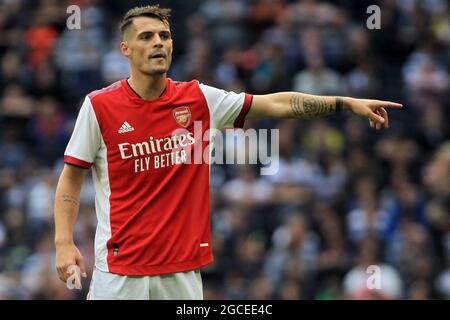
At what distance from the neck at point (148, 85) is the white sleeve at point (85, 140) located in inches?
13.5

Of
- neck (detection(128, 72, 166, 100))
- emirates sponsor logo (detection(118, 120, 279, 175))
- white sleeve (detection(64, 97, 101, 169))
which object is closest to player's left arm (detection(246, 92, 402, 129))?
emirates sponsor logo (detection(118, 120, 279, 175))

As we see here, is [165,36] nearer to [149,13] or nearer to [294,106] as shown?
[149,13]

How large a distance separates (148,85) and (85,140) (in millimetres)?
548

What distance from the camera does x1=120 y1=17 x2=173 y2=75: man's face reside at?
24.7 feet

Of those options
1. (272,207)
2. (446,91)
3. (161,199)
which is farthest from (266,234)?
(161,199)

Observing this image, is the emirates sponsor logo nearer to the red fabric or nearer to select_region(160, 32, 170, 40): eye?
the red fabric

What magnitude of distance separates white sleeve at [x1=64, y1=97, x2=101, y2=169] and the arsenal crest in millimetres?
514

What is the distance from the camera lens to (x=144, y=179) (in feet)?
24.6

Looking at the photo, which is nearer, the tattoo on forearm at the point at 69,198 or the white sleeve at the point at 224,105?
the tattoo on forearm at the point at 69,198

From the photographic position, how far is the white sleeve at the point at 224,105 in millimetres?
7707

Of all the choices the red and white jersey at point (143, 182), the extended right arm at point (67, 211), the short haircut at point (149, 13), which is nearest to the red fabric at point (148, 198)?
the red and white jersey at point (143, 182)

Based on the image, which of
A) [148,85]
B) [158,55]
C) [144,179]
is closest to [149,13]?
[158,55]

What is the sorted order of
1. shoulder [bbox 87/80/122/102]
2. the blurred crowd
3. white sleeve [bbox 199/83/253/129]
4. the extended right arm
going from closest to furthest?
1. the extended right arm
2. shoulder [bbox 87/80/122/102]
3. white sleeve [bbox 199/83/253/129]
4. the blurred crowd

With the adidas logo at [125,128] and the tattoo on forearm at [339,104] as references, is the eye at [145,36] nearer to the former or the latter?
the adidas logo at [125,128]
